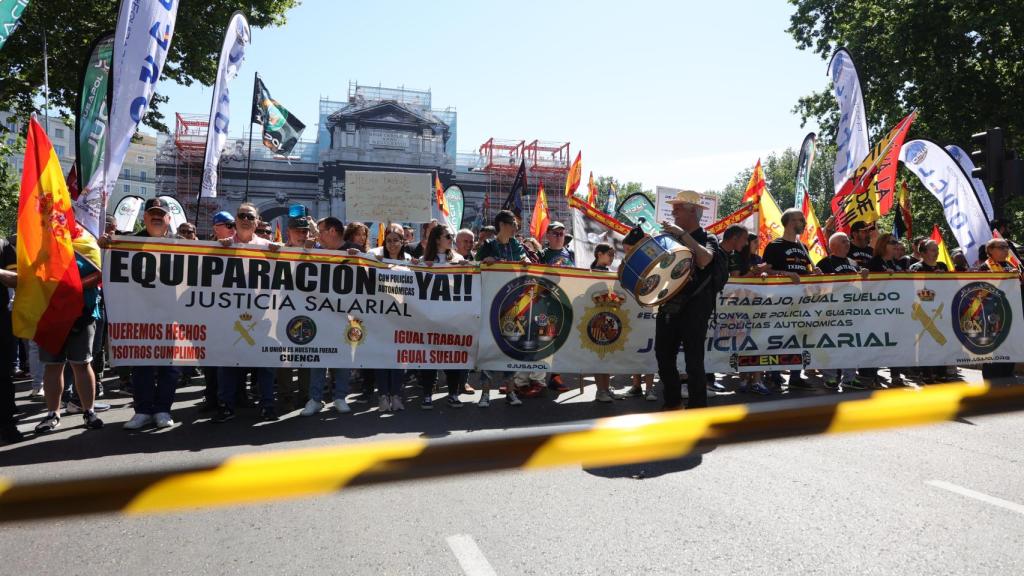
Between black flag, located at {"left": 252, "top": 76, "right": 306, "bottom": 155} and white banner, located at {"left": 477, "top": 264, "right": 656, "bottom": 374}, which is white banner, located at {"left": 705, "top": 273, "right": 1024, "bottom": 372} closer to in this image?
white banner, located at {"left": 477, "top": 264, "right": 656, "bottom": 374}

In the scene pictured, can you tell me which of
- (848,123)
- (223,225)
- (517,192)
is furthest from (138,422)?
(517,192)

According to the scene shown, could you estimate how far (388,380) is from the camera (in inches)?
279

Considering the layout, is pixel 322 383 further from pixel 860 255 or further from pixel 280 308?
pixel 860 255

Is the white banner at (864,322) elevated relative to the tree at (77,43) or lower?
lower

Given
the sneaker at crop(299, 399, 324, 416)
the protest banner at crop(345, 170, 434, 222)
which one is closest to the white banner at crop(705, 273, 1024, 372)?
the sneaker at crop(299, 399, 324, 416)

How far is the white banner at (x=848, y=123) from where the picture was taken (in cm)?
1092

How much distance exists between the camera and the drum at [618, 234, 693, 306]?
18.1 feet

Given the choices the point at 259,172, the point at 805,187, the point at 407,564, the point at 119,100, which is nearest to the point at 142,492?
the point at 407,564

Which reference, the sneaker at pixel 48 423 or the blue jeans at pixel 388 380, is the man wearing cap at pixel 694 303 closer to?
the blue jeans at pixel 388 380

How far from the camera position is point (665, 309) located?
587 centimetres

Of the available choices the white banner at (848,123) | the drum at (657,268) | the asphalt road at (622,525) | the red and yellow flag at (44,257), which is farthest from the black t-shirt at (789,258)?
the red and yellow flag at (44,257)

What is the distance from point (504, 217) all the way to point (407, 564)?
4.73 m

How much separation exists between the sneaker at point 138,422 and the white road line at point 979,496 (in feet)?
20.5

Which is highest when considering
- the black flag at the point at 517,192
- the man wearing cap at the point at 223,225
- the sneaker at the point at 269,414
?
the black flag at the point at 517,192
